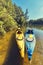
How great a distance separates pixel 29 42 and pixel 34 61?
2.32m

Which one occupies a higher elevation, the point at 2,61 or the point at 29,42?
the point at 29,42

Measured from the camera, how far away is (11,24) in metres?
43.0

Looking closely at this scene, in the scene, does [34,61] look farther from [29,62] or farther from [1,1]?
[1,1]

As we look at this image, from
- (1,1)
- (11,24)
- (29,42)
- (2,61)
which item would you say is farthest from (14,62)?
(1,1)

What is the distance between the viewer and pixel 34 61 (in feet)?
71.6

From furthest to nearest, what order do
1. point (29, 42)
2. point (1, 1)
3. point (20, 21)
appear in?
point (20, 21) → point (1, 1) → point (29, 42)

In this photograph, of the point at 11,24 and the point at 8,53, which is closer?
the point at 8,53

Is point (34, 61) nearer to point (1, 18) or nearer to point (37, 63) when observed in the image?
point (37, 63)

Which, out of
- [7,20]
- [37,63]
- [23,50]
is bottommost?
[37,63]

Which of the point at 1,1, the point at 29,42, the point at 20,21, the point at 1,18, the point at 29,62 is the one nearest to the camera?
the point at 29,62

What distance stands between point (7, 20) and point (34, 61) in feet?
66.5

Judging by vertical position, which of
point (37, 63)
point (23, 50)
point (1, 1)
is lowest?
point (37, 63)

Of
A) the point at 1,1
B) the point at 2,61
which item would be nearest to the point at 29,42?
the point at 2,61

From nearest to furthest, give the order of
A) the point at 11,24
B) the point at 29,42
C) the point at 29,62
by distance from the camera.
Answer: the point at 29,62 → the point at 29,42 → the point at 11,24
